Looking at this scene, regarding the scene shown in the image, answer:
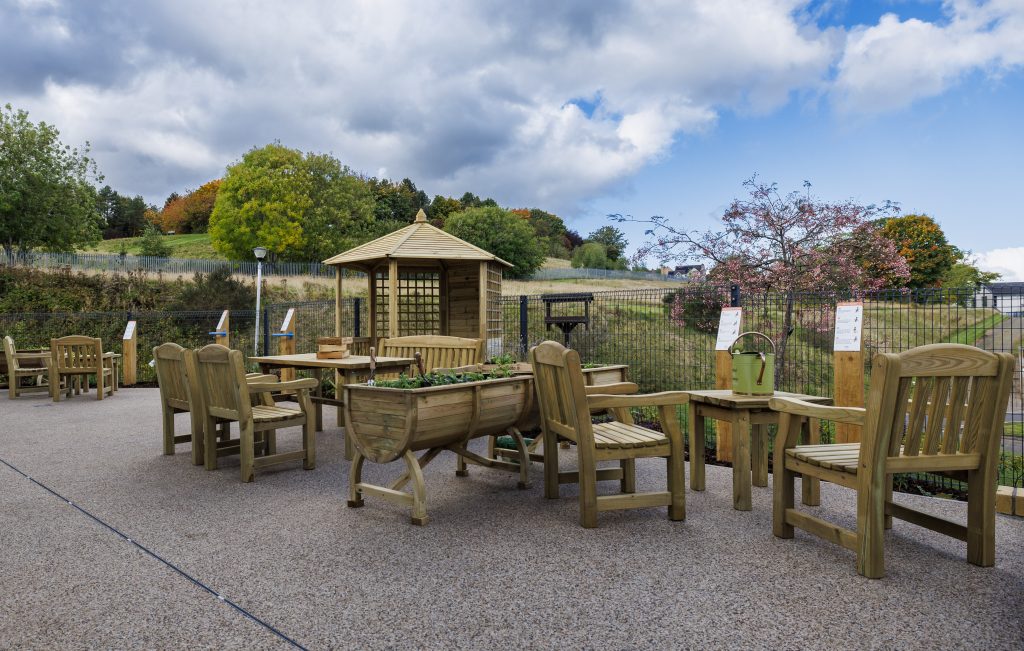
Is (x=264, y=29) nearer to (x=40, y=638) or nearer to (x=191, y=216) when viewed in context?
(x=40, y=638)

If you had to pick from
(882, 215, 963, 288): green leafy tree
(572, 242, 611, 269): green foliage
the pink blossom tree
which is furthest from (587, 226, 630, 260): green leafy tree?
the pink blossom tree

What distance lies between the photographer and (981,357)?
2.81m

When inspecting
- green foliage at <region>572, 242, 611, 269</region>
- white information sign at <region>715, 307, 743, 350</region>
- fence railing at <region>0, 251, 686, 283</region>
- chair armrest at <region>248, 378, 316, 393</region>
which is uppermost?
green foliage at <region>572, 242, 611, 269</region>

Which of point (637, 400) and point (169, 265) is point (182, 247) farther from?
point (637, 400)

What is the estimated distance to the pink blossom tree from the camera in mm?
10422

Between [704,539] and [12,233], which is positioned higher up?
[12,233]

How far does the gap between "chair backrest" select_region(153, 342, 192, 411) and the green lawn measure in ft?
141

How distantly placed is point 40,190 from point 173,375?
107 feet

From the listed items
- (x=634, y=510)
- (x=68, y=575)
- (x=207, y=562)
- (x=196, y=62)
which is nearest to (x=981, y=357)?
(x=634, y=510)

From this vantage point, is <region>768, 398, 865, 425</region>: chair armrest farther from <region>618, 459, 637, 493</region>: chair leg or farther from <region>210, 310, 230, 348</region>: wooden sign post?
<region>210, 310, 230, 348</region>: wooden sign post

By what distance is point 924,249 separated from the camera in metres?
36.2

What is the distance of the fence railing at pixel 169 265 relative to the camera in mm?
26094

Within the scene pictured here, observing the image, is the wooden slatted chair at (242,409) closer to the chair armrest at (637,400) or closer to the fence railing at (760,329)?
the chair armrest at (637,400)

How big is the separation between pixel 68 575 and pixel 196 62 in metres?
14.0
